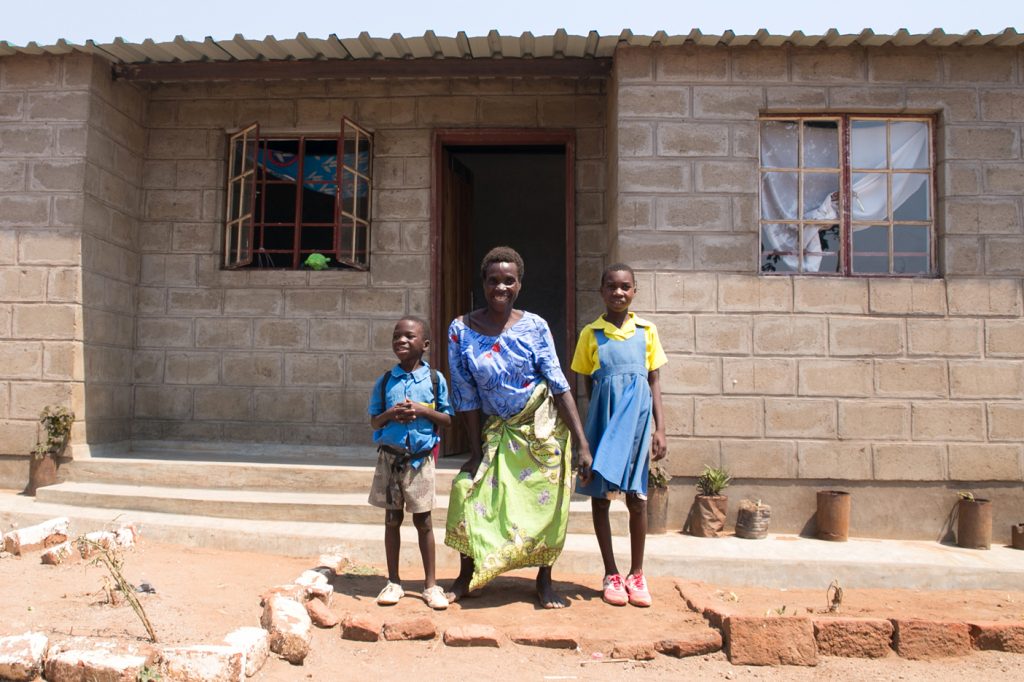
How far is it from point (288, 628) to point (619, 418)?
1766mm

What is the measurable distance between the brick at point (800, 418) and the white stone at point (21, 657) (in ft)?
14.4

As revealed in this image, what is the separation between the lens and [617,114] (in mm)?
5762

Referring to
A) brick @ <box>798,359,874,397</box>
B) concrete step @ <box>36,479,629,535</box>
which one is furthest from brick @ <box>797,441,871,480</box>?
concrete step @ <box>36,479,629,535</box>

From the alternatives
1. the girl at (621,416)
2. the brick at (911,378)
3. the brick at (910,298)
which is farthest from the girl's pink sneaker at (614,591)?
the brick at (910,298)

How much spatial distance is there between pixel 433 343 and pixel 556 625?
346 centimetres

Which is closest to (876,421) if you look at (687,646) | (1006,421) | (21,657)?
(1006,421)

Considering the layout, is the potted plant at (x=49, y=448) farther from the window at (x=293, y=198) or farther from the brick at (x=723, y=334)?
the brick at (x=723, y=334)

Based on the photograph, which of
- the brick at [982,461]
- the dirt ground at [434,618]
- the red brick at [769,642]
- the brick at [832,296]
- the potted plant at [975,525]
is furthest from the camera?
the brick at [832,296]

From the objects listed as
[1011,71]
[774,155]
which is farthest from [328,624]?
[1011,71]

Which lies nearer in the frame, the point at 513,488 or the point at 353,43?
the point at 513,488

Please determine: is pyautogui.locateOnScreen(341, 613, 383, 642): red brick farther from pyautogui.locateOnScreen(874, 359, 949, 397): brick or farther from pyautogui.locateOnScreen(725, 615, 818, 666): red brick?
pyautogui.locateOnScreen(874, 359, 949, 397): brick

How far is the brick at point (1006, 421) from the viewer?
18.2 ft

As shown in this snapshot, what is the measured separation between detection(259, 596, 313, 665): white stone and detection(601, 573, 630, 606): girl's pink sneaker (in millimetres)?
1424

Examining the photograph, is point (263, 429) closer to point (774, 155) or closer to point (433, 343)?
point (433, 343)
